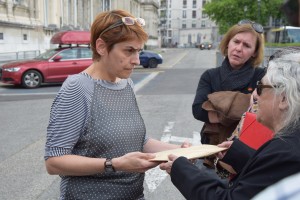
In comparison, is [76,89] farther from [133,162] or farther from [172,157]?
[172,157]

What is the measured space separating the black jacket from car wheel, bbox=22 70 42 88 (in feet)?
46.1

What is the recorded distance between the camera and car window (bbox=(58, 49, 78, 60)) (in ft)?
51.1

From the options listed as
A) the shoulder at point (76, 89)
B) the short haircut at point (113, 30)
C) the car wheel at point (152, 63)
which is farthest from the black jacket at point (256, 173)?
the car wheel at point (152, 63)

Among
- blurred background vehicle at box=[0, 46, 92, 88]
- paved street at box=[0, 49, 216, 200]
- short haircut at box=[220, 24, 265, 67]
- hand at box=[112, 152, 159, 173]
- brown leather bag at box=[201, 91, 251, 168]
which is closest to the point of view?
hand at box=[112, 152, 159, 173]

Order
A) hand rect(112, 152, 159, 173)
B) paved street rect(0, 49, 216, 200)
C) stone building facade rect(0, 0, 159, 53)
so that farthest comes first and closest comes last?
1. stone building facade rect(0, 0, 159, 53)
2. paved street rect(0, 49, 216, 200)
3. hand rect(112, 152, 159, 173)

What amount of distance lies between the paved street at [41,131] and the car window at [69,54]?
1335 millimetres

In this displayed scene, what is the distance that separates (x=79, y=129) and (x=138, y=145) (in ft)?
1.31

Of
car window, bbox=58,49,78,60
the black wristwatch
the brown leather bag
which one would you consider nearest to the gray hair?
the black wristwatch

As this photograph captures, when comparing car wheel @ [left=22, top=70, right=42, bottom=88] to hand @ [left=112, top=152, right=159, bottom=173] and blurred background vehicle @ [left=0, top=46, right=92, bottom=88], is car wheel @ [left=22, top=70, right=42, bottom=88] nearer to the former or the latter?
blurred background vehicle @ [left=0, top=46, right=92, bottom=88]

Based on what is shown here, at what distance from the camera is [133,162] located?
1.86 meters

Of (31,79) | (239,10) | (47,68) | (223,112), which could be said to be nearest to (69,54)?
(47,68)

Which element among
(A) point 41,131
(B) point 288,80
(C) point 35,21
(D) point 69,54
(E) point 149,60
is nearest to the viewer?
(B) point 288,80

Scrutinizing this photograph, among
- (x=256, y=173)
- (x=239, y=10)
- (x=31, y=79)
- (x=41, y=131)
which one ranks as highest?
(x=239, y=10)

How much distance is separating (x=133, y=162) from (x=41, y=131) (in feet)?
20.8
